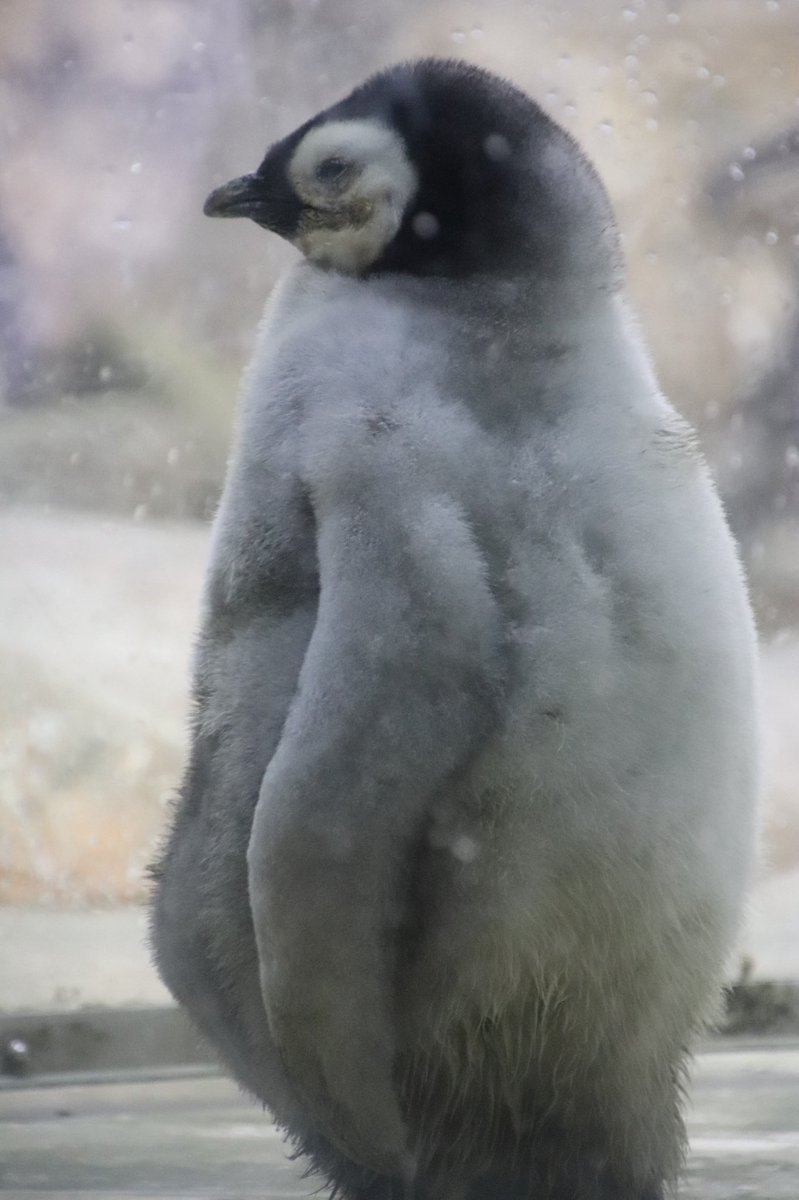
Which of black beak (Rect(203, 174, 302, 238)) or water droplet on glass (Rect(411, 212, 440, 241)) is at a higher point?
black beak (Rect(203, 174, 302, 238))

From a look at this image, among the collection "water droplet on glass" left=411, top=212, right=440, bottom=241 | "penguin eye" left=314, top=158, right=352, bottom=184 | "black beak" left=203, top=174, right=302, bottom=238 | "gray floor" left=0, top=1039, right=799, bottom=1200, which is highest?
"penguin eye" left=314, top=158, right=352, bottom=184

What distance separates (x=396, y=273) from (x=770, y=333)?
110 cm

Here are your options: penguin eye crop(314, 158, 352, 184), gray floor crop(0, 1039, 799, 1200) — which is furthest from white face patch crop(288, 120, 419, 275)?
gray floor crop(0, 1039, 799, 1200)

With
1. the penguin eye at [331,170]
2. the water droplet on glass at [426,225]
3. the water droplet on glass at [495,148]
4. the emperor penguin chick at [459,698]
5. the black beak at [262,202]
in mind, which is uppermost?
the water droplet on glass at [495,148]

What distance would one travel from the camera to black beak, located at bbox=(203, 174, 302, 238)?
1000 millimetres

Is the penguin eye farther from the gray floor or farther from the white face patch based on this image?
the gray floor

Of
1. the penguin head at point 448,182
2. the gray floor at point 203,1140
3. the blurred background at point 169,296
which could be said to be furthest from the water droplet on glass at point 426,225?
the blurred background at point 169,296

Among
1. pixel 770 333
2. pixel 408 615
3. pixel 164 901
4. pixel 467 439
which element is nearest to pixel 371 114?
pixel 467 439

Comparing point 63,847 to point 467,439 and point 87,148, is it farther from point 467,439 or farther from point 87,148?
point 467,439

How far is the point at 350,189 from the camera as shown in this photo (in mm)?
963

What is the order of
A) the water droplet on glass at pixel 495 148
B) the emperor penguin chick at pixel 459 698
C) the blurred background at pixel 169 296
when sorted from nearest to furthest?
the emperor penguin chick at pixel 459 698
the water droplet on glass at pixel 495 148
the blurred background at pixel 169 296

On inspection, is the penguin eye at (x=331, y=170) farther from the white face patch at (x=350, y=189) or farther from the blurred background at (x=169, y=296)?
the blurred background at (x=169, y=296)

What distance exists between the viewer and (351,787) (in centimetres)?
80

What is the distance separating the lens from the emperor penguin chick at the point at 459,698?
2.68ft
